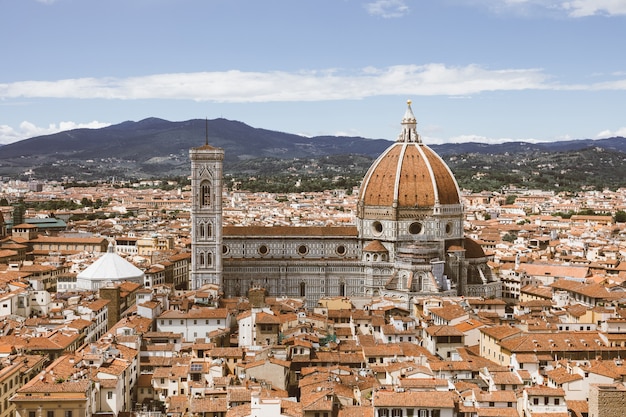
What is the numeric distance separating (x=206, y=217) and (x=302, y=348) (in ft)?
76.1

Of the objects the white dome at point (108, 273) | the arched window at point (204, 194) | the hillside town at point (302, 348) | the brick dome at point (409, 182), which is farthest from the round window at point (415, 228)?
the white dome at point (108, 273)

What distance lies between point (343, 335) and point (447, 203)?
64.4 ft

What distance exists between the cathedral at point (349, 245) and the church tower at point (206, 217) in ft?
0.23

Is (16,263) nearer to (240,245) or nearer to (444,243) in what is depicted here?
(240,245)

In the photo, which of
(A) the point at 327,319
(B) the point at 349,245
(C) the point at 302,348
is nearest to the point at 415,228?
(B) the point at 349,245

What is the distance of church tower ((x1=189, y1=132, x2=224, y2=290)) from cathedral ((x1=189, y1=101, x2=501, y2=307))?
7 centimetres

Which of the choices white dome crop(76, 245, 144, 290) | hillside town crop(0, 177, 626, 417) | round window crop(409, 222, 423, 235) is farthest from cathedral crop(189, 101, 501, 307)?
white dome crop(76, 245, 144, 290)

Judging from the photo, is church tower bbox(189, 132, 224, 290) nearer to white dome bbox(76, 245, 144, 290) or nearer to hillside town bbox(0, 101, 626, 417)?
hillside town bbox(0, 101, 626, 417)

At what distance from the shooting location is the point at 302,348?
131 feet

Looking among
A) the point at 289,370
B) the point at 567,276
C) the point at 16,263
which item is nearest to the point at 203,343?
the point at 289,370

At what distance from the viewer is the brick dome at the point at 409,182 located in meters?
62.2

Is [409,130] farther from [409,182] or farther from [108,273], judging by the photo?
[108,273]

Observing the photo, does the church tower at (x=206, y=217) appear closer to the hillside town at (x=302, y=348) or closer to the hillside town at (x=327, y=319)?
the hillside town at (x=327, y=319)

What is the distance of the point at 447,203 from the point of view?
6219 centimetres
